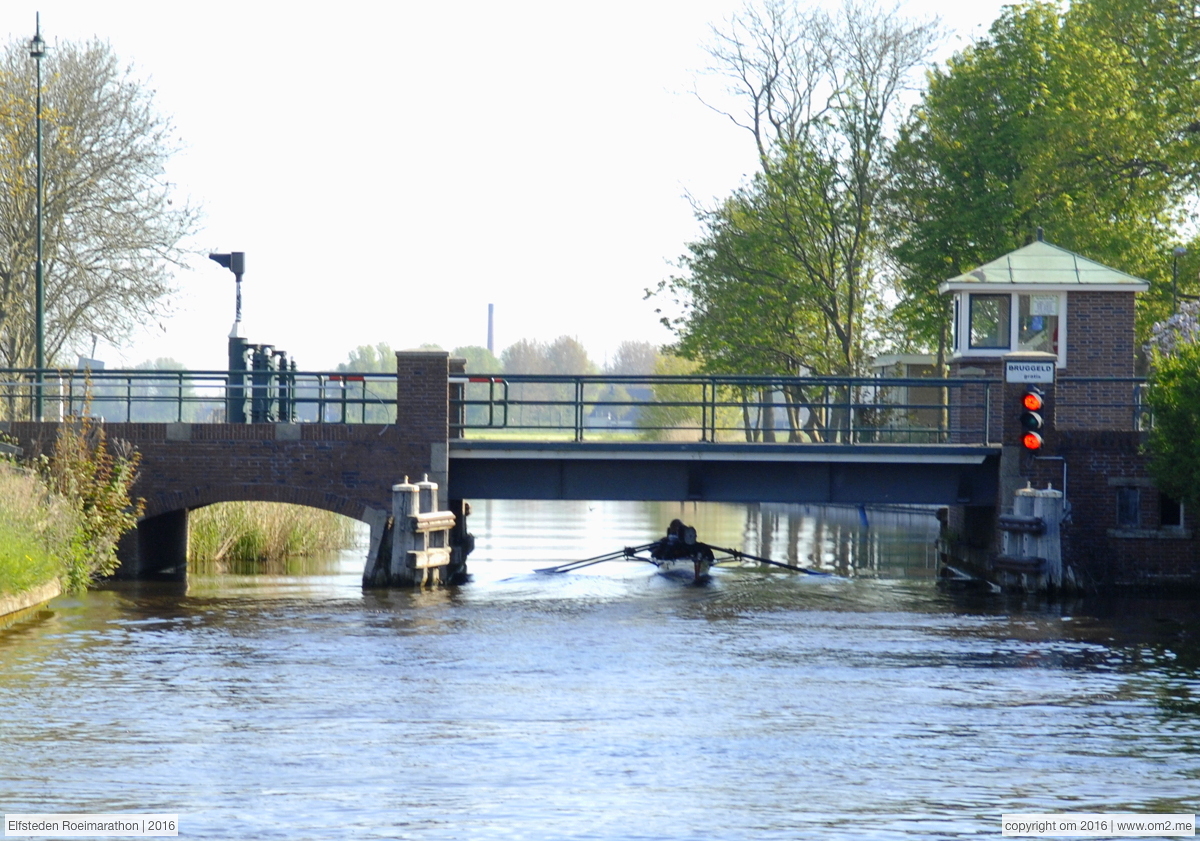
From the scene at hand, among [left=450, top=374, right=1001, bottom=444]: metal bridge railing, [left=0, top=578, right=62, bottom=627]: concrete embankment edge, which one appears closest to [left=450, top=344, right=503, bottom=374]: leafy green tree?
[left=450, top=374, right=1001, bottom=444]: metal bridge railing

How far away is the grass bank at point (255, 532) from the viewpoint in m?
30.0

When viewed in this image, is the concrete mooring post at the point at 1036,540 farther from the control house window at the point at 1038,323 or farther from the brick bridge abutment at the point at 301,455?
the brick bridge abutment at the point at 301,455

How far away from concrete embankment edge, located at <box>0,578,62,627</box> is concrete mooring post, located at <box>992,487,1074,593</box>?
14.2m

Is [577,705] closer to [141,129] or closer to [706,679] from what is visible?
[706,679]

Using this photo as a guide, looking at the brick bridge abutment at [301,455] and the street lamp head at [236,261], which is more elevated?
the street lamp head at [236,261]

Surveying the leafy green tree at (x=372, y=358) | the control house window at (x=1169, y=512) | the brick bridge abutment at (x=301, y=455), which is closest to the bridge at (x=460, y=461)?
the brick bridge abutment at (x=301, y=455)

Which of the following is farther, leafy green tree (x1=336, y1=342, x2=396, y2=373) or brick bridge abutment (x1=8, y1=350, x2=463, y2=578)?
leafy green tree (x1=336, y1=342, x2=396, y2=373)

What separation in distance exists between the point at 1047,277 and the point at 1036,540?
7424 mm

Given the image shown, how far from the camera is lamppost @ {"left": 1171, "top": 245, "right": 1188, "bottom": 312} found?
40812 mm

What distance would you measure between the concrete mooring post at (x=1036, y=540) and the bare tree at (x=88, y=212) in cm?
2736

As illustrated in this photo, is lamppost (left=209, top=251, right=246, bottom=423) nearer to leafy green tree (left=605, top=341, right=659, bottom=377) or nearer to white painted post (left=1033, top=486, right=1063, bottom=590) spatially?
white painted post (left=1033, top=486, right=1063, bottom=590)

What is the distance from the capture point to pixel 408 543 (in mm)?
24781

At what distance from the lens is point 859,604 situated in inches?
942

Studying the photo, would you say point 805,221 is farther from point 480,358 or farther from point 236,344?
point 480,358
